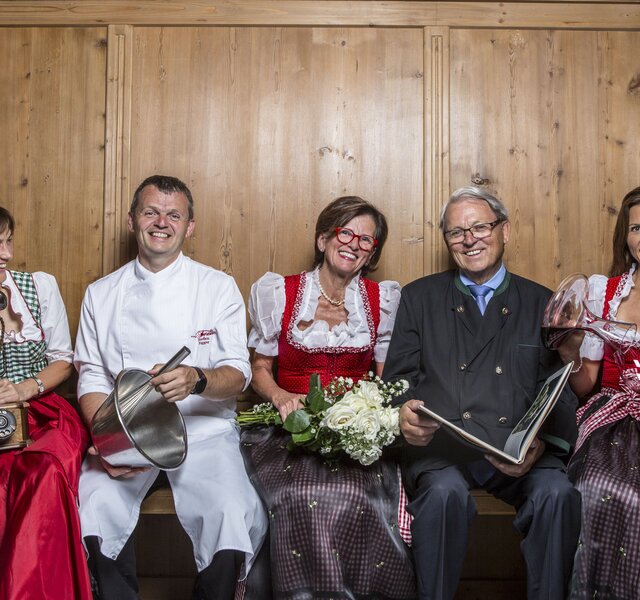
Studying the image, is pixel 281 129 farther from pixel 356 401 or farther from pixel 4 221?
pixel 356 401

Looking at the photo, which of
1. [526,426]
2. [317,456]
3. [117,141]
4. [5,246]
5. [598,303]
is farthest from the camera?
[117,141]

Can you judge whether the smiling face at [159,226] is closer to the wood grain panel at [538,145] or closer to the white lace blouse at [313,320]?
the white lace blouse at [313,320]

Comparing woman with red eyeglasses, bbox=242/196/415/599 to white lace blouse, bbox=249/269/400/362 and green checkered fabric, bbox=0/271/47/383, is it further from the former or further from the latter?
green checkered fabric, bbox=0/271/47/383

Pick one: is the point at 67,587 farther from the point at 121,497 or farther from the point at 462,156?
the point at 462,156

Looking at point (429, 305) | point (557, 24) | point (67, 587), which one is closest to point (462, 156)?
point (557, 24)

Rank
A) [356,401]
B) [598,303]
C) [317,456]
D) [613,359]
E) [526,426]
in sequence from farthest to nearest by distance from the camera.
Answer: [598,303], [613,359], [317,456], [356,401], [526,426]

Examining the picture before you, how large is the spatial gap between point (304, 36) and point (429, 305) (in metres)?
1.67

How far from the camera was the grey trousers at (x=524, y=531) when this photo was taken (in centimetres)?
247

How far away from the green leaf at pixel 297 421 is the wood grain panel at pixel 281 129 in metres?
1.23

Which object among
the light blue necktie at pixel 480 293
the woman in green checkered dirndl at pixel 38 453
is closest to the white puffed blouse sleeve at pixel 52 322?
the woman in green checkered dirndl at pixel 38 453

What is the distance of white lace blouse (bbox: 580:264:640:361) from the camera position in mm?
3150

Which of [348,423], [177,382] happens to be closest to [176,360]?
[177,382]

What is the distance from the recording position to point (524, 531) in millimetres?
2574

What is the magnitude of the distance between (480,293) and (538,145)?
3.93 feet
